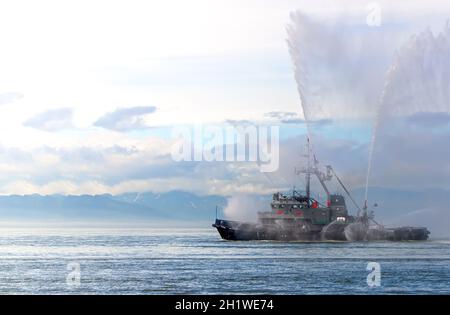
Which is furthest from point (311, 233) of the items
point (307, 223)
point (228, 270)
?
point (228, 270)

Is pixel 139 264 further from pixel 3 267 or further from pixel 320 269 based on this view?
pixel 320 269

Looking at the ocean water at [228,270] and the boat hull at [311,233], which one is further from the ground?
the boat hull at [311,233]

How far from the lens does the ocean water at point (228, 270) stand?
217 feet

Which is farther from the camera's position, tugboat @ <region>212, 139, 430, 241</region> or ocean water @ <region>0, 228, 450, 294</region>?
tugboat @ <region>212, 139, 430, 241</region>

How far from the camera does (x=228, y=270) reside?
261ft

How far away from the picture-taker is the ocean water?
66125mm

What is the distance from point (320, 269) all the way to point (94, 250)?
4368cm

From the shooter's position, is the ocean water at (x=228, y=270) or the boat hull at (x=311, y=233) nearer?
the ocean water at (x=228, y=270)

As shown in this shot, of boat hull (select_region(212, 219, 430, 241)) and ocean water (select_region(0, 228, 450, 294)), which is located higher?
boat hull (select_region(212, 219, 430, 241))

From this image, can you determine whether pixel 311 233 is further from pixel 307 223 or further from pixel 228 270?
pixel 228 270
